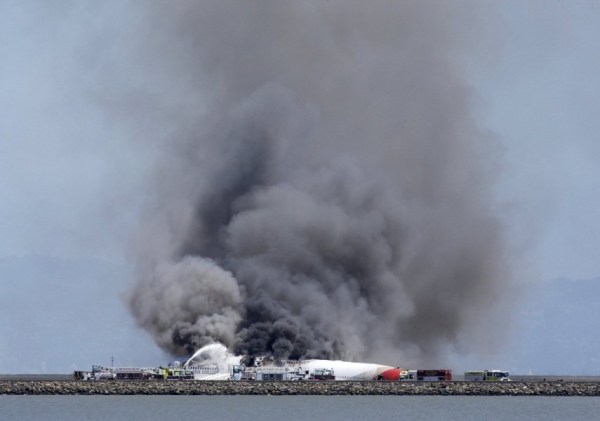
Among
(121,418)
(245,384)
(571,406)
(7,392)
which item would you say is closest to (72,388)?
(7,392)

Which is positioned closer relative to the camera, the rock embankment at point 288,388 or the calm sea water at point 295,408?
the calm sea water at point 295,408

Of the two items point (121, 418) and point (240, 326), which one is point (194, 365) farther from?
point (121, 418)

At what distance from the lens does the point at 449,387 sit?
10606 cm

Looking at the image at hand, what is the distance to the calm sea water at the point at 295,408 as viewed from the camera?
89.4 meters

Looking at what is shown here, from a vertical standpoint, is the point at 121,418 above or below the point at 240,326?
below

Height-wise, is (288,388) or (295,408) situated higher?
(288,388)

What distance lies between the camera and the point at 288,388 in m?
105

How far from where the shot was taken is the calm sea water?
8938cm

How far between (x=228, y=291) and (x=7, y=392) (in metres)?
26.7

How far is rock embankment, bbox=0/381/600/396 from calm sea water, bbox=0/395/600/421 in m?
0.70

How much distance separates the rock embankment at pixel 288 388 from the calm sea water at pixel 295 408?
70cm

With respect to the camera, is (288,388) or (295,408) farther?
(288,388)

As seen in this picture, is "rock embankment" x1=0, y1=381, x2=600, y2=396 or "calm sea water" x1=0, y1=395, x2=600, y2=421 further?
"rock embankment" x1=0, y1=381, x2=600, y2=396

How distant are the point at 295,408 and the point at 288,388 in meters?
11.1
